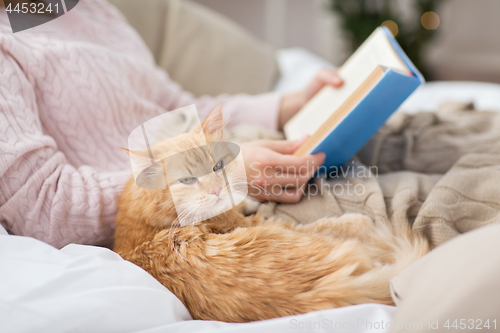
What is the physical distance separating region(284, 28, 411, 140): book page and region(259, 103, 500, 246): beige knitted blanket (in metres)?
0.17

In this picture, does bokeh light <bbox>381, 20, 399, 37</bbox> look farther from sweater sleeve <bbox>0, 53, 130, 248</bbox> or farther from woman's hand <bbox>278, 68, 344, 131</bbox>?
sweater sleeve <bbox>0, 53, 130, 248</bbox>

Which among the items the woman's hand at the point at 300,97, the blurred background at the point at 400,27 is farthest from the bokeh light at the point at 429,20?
the woman's hand at the point at 300,97

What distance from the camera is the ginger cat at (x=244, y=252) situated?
0.52 meters

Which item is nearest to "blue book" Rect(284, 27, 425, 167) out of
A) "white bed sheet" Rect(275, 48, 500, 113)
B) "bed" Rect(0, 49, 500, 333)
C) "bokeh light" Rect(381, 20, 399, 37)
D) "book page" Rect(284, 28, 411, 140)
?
"book page" Rect(284, 28, 411, 140)

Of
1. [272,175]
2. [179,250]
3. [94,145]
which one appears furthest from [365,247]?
[94,145]

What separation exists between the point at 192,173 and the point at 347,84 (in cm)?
59

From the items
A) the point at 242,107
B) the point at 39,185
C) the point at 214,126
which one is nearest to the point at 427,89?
the point at 242,107

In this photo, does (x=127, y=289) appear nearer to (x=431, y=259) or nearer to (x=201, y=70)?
(x=431, y=259)

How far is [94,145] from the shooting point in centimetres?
85

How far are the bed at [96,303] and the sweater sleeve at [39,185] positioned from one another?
0.35 ft

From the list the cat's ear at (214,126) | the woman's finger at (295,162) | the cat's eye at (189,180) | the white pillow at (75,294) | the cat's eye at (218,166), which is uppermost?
the cat's ear at (214,126)

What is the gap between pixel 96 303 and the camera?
47 cm

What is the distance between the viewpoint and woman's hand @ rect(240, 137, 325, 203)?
71cm

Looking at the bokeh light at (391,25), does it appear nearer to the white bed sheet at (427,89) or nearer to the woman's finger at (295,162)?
the white bed sheet at (427,89)
